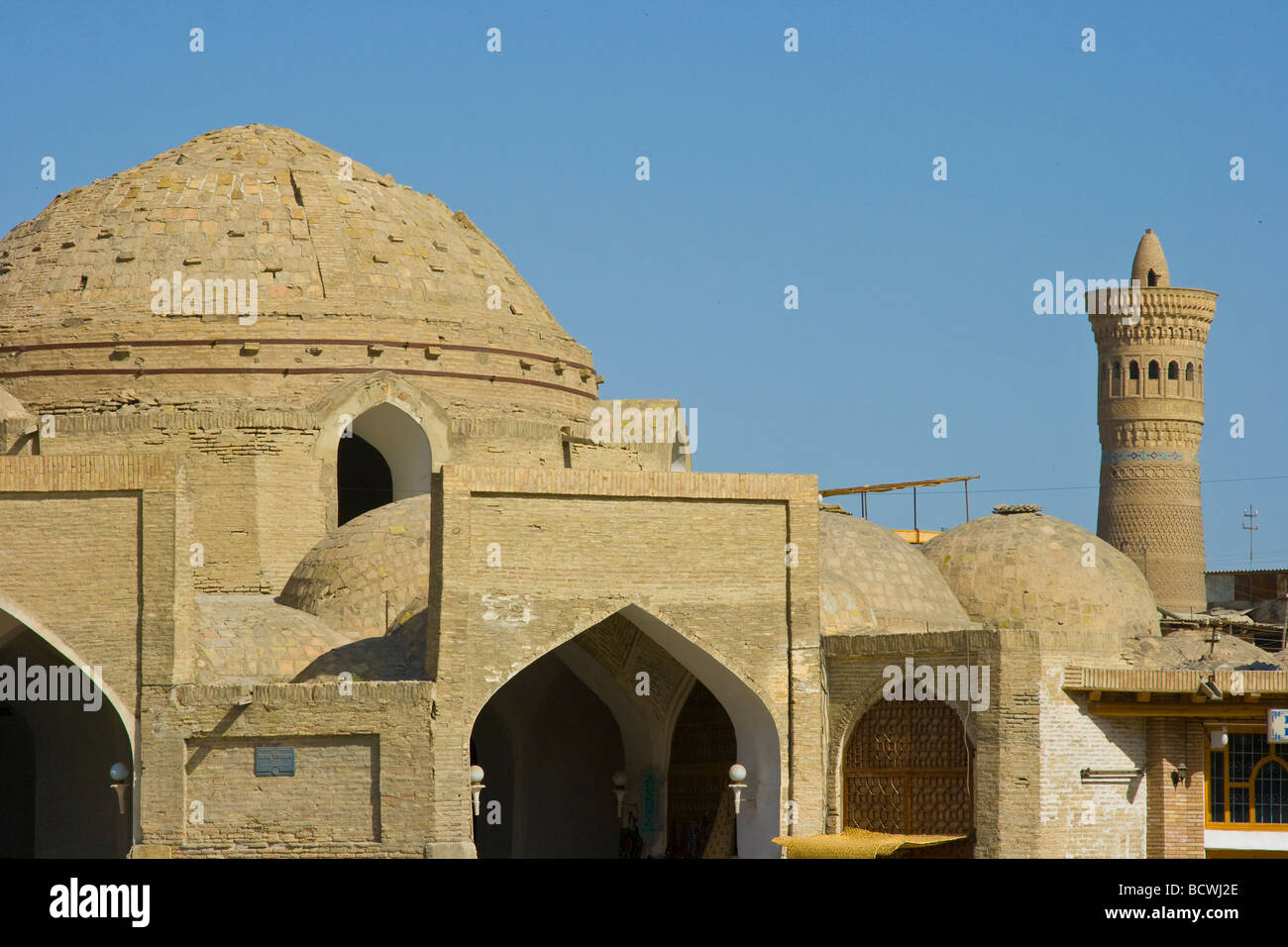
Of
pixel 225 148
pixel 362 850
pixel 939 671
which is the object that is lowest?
pixel 362 850

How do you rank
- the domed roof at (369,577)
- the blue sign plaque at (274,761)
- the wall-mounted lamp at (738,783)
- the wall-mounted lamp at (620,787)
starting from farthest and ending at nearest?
the wall-mounted lamp at (620,787), the domed roof at (369,577), the wall-mounted lamp at (738,783), the blue sign plaque at (274,761)

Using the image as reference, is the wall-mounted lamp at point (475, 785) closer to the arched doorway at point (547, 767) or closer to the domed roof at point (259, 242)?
the arched doorway at point (547, 767)

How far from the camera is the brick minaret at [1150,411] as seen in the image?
4925 cm

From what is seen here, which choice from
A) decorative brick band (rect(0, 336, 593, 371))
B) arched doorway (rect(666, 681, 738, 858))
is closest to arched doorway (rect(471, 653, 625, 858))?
arched doorway (rect(666, 681, 738, 858))

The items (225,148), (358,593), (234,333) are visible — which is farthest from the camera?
(225,148)

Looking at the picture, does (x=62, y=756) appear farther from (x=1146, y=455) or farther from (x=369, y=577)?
(x=1146, y=455)

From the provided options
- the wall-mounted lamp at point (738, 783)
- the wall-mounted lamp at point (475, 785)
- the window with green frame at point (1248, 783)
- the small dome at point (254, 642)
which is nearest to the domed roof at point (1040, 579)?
the window with green frame at point (1248, 783)

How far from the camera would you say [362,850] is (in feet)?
63.3

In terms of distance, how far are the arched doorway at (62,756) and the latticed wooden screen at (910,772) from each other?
717 cm

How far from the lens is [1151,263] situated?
50156 mm

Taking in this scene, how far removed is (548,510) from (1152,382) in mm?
31611

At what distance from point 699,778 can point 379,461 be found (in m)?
6.12
